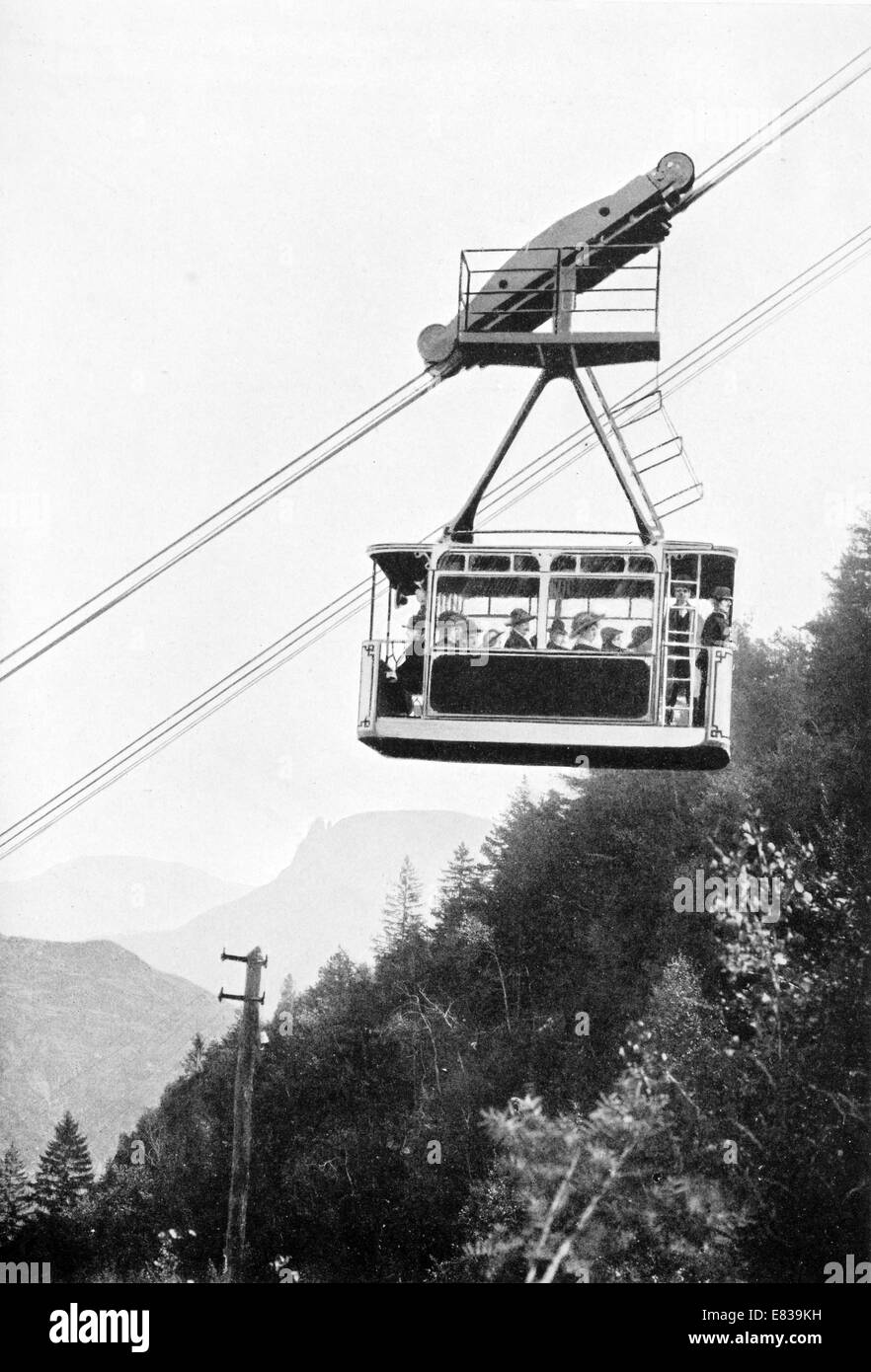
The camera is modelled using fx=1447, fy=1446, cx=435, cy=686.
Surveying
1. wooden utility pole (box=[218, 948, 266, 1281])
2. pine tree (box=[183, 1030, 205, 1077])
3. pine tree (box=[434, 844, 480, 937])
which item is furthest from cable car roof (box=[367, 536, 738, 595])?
pine tree (box=[183, 1030, 205, 1077])

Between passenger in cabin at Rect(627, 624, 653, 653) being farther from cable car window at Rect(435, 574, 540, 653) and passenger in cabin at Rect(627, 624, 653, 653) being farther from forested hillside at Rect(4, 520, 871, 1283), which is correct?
forested hillside at Rect(4, 520, 871, 1283)

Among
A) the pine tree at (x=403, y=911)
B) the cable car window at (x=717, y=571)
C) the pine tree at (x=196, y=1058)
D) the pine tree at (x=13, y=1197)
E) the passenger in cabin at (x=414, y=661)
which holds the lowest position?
the pine tree at (x=13, y=1197)

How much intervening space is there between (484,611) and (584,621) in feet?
2.55

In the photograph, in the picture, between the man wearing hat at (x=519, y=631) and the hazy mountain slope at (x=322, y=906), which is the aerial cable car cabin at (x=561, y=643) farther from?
the hazy mountain slope at (x=322, y=906)

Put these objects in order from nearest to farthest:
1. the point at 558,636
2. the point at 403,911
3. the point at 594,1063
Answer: the point at 558,636 → the point at 594,1063 → the point at 403,911

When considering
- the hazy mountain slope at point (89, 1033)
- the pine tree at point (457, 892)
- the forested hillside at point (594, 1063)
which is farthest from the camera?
the pine tree at point (457, 892)

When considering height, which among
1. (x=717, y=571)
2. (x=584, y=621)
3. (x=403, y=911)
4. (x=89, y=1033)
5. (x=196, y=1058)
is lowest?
(x=196, y=1058)

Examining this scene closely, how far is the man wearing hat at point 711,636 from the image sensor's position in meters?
9.82

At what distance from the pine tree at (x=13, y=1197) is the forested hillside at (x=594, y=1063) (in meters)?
0.09

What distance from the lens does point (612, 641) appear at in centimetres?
998

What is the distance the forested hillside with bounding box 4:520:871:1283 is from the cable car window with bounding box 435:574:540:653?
1156 centimetres

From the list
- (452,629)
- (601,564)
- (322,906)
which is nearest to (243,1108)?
(452,629)

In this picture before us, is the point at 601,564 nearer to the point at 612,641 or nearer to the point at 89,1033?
the point at 612,641

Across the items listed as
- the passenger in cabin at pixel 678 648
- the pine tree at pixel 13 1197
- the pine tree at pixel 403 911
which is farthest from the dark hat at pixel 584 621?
the pine tree at pixel 403 911
